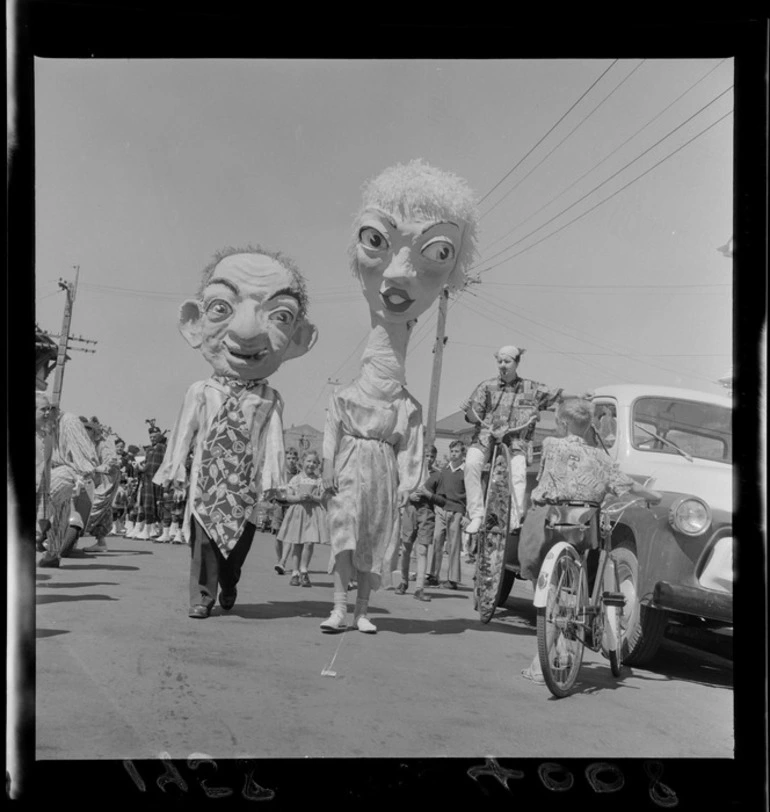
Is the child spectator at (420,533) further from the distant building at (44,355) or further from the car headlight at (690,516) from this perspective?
the distant building at (44,355)

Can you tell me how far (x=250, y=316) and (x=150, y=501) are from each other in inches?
80.0

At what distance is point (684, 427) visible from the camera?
596cm

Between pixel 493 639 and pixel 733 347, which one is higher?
pixel 733 347

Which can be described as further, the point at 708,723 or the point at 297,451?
the point at 297,451

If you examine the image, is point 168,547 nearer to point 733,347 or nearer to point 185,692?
point 185,692

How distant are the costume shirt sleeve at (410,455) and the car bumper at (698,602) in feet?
5.19

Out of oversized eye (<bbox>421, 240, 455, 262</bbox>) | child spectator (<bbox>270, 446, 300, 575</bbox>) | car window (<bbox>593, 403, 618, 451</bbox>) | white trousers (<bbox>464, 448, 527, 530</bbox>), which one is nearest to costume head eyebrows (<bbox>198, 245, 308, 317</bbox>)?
oversized eye (<bbox>421, 240, 455, 262</bbox>)

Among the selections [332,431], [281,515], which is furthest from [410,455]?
[281,515]

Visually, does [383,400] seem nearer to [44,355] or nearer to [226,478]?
[226,478]

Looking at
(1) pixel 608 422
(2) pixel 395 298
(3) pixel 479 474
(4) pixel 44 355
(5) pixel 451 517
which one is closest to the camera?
(4) pixel 44 355
